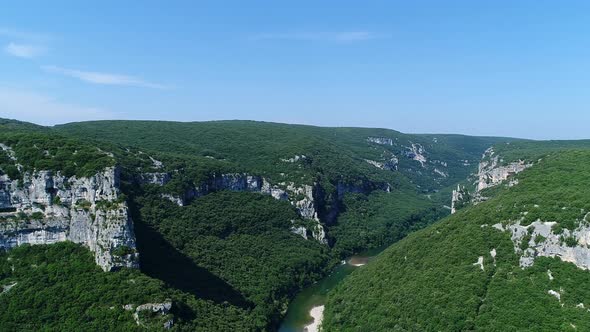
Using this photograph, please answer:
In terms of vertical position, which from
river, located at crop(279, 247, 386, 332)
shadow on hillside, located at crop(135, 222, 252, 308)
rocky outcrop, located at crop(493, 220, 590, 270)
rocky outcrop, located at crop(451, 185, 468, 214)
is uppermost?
rocky outcrop, located at crop(493, 220, 590, 270)

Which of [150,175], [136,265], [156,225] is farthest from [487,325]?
[150,175]

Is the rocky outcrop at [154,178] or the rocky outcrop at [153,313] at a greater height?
the rocky outcrop at [154,178]

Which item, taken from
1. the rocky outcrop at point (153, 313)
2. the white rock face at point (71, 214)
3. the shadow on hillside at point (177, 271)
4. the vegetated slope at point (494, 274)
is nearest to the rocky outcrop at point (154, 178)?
the shadow on hillside at point (177, 271)

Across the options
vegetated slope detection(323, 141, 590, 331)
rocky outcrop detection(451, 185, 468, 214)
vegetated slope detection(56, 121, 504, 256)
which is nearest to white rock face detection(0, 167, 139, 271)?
vegetated slope detection(323, 141, 590, 331)

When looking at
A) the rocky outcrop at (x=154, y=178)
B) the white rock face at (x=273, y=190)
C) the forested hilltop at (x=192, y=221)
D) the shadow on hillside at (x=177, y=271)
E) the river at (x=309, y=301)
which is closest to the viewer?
the forested hilltop at (x=192, y=221)

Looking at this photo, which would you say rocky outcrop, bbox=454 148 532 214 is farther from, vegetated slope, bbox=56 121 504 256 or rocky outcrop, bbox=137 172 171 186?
rocky outcrop, bbox=137 172 171 186

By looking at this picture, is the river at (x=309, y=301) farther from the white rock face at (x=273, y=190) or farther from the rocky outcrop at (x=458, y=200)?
the rocky outcrop at (x=458, y=200)

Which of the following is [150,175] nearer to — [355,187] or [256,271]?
[256,271]
